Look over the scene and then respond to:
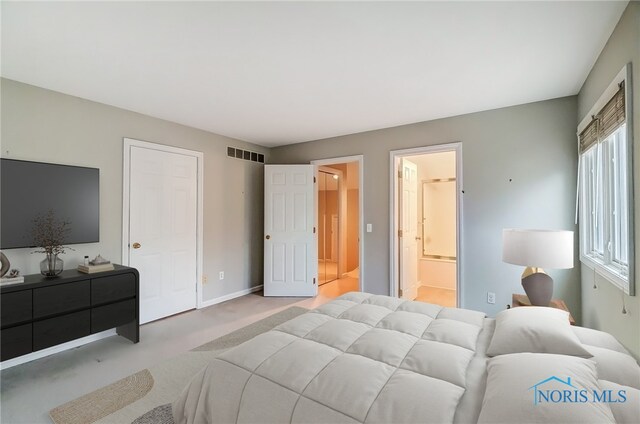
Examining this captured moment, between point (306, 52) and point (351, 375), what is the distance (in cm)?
204

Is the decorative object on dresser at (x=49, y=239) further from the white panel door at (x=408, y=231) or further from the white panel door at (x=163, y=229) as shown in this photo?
the white panel door at (x=408, y=231)

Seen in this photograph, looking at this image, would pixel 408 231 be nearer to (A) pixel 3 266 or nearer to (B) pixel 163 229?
(B) pixel 163 229

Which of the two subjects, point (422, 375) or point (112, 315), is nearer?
point (422, 375)

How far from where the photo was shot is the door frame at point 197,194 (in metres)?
3.16

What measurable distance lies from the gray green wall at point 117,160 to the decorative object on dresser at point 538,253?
3.55 m

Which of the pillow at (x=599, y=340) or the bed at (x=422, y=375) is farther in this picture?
the pillow at (x=599, y=340)

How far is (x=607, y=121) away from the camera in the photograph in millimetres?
1894

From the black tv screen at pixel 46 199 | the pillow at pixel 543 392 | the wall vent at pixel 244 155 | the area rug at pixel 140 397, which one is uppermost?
the wall vent at pixel 244 155

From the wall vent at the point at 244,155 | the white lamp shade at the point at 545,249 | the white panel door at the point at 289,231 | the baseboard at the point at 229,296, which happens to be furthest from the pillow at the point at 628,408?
the wall vent at the point at 244,155

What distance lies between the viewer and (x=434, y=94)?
2.79m

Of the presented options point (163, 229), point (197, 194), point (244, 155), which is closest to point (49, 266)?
point (163, 229)

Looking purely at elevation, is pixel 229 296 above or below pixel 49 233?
below

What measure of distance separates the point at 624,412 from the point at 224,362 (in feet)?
5.13

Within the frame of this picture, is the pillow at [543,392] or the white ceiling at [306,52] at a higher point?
the white ceiling at [306,52]
